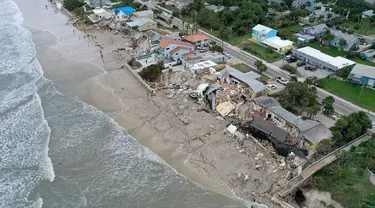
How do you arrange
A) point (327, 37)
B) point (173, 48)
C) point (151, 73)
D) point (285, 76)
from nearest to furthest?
1. point (151, 73)
2. point (285, 76)
3. point (173, 48)
4. point (327, 37)

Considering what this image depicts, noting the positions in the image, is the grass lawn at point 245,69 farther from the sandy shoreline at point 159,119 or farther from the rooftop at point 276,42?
the sandy shoreline at point 159,119

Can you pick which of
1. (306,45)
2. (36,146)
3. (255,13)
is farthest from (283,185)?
(255,13)

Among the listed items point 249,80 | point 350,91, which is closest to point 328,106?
point 350,91

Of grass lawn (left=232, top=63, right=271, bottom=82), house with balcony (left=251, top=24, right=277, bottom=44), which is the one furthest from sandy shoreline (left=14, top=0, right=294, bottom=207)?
house with balcony (left=251, top=24, right=277, bottom=44)

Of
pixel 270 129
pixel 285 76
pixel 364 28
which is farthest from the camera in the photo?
pixel 364 28

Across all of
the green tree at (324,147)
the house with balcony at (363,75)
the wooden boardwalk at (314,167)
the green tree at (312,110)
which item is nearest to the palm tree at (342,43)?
A: the house with balcony at (363,75)

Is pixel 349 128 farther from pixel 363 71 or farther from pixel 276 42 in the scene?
pixel 276 42

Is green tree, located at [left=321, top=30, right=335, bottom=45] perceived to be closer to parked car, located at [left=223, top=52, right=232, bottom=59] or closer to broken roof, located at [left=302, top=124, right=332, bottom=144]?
parked car, located at [left=223, top=52, right=232, bottom=59]
